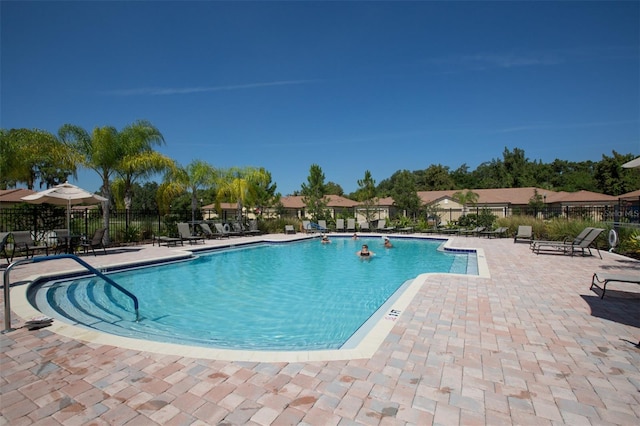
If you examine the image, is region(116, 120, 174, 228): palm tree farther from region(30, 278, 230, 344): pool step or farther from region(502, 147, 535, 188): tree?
region(502, 147, 535, 188): tree

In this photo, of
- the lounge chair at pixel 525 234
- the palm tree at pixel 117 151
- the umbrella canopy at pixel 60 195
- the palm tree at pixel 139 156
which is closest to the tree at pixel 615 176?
the lounge chair at pixel 525 234

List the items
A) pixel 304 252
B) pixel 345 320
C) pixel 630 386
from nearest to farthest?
pixel 630 386, pixel 345 320, pixel 304 252

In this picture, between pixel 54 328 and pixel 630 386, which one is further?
pixel 54 328

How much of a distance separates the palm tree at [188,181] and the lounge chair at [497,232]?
16.4 m

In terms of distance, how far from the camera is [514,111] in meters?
24.0

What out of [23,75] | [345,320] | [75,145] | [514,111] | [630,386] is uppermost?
[514,111]

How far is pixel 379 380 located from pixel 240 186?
2010 cm

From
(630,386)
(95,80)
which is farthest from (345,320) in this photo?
(95,80)

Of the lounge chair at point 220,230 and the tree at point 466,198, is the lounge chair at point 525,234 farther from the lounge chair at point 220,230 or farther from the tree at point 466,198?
the tree at point 466,198

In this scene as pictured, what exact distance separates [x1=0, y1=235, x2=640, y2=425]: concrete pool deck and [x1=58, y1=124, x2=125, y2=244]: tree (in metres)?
11.4

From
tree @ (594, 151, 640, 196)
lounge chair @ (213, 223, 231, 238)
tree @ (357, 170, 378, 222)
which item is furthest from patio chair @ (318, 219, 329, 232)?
tree @ (594, 151, 640, 196)

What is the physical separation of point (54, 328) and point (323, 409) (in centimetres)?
398

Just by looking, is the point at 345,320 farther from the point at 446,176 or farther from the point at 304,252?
the point at 446,176

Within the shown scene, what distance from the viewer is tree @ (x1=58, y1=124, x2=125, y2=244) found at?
13758mm
